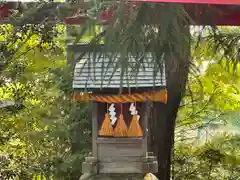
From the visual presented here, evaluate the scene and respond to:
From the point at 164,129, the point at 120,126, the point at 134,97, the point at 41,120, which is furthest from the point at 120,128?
the point at 41,120

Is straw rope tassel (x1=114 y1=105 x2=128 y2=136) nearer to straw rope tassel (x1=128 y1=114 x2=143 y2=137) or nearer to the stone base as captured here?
straw rope tassel (x1=128 y1=114 x2=143 y2=137)

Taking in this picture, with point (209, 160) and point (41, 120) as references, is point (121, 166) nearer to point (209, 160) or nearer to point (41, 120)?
point (41, 120)

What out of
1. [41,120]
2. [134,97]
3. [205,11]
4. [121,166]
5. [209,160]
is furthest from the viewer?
[209,160]

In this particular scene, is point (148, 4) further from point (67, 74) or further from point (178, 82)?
point (67, 74)

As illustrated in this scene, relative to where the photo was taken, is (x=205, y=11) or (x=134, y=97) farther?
(x=134, y=97)

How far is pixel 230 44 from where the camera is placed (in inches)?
38.3

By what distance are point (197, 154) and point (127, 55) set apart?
2.19m

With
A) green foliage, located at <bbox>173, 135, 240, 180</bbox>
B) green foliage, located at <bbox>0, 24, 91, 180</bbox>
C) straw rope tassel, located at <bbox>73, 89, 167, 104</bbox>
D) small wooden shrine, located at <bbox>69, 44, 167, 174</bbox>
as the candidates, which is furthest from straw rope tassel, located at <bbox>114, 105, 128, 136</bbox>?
green foliage, located at <bbox>173, 135, 240, 180</bbox>

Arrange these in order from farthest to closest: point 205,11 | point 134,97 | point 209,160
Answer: point 209,160
point 134,97
point 205,11

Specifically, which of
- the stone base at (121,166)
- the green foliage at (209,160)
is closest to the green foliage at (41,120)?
the stone base at (121,166)

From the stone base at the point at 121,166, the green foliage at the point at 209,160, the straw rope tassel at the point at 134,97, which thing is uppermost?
the straw rope tassel at the point at 134,97

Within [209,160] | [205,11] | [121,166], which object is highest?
[205,11]

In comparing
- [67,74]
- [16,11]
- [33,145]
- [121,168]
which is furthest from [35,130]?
[16,11]

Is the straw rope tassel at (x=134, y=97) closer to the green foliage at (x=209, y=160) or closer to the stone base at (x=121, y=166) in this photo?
the stone base at (x=121, y=166)
